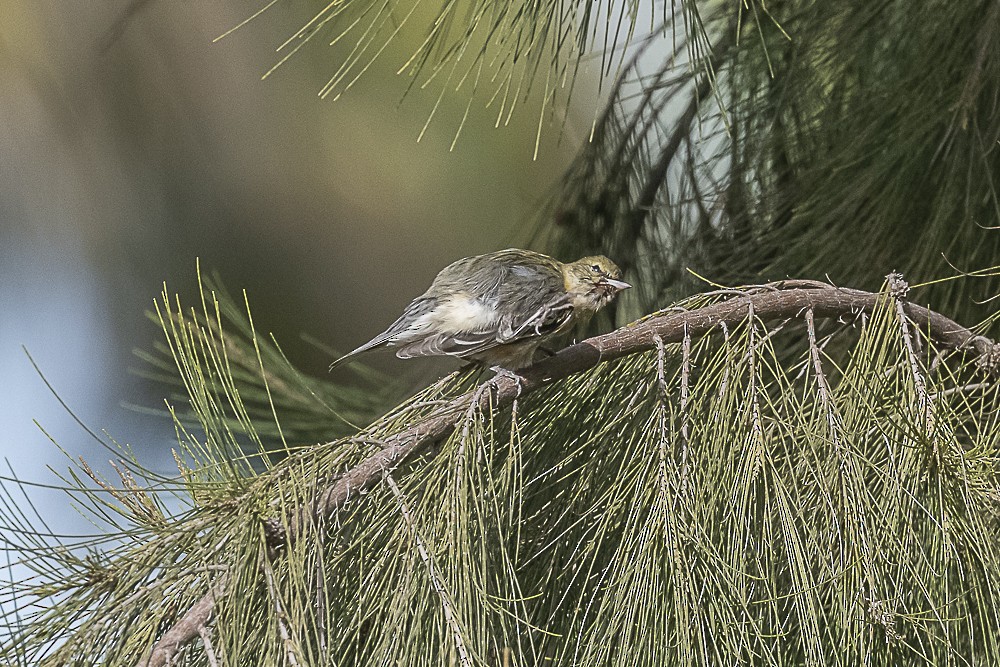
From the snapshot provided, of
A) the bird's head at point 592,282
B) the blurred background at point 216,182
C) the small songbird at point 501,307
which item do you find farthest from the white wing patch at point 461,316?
the blurred background at point 216,182

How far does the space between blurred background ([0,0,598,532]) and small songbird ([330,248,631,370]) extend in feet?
2.83

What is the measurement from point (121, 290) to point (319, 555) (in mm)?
2578

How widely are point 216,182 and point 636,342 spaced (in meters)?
2.27

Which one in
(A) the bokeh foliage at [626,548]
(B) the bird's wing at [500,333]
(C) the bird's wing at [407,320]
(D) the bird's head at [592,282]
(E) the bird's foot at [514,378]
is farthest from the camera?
(D) the bird's head at [592,282]

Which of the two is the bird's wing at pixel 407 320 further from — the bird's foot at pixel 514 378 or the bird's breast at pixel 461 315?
the bird's foot at pixel 514 378

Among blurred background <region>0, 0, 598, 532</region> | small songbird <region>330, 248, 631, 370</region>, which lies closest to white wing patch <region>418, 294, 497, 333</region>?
small songbird <region>330, 248, 631, 370</region>

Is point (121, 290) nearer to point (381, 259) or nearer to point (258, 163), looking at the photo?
point (258, 163)

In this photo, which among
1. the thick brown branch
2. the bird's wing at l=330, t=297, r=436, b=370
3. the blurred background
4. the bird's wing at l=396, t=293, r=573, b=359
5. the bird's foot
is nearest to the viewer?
the thick brown branch

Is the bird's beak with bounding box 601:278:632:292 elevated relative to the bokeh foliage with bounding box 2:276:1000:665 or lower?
elevated

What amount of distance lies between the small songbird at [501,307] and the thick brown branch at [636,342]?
12 cm

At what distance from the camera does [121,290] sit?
10.6 ft

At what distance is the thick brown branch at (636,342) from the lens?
41.0 inches

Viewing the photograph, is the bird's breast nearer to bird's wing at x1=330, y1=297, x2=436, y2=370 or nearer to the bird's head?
bird's wing at x1=330, y1=297, x2=436, y2=370

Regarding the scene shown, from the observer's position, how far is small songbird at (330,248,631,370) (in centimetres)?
133
